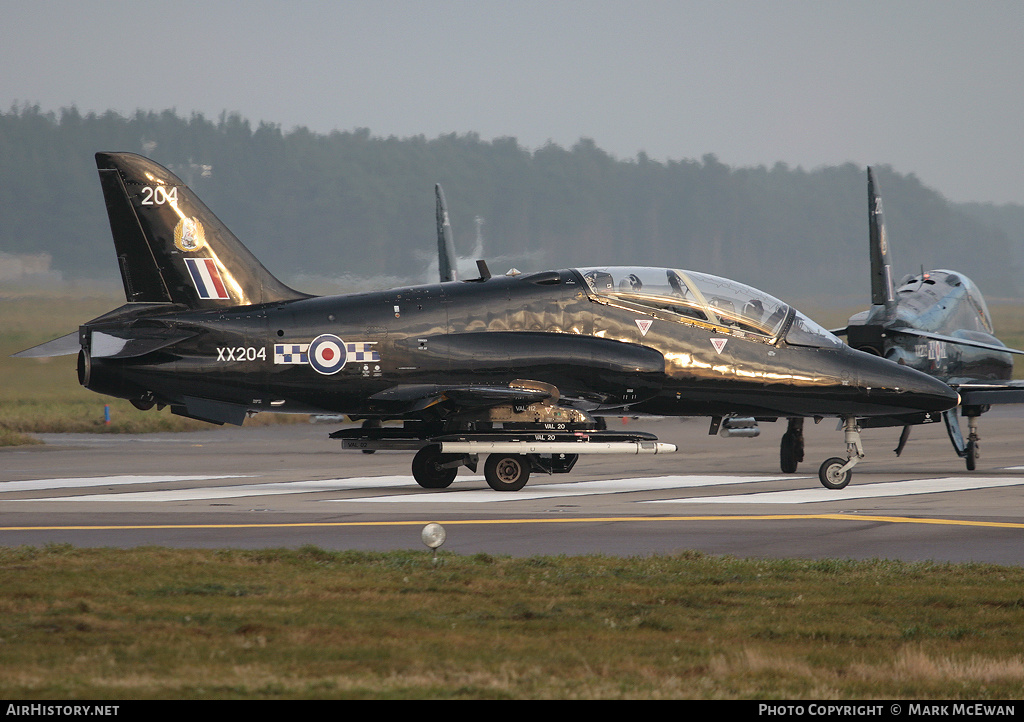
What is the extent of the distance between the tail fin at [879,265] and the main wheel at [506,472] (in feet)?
35.1

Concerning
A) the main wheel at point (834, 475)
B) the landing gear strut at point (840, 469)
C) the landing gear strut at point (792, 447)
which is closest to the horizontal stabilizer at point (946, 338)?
the landing gear strut at point (792, 447)

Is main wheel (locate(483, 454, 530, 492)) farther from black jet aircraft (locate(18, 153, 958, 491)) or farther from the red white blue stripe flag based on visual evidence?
the red white blue stripe flag

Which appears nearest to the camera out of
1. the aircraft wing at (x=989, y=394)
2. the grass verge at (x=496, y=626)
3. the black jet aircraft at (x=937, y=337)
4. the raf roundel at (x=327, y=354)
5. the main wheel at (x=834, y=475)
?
the grass verge at (x=496, y=626)

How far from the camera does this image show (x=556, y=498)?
60.3 feet

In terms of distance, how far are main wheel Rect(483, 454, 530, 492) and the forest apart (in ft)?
81.2

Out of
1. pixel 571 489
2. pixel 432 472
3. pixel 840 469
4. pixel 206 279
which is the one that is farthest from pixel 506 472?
pixel 206 279

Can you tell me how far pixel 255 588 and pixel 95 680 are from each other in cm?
309

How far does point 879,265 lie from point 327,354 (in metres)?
13.3

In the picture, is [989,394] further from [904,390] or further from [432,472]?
[432,472]

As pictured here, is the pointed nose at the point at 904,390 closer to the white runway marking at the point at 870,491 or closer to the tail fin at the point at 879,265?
the white runway marking at the point at 870,491

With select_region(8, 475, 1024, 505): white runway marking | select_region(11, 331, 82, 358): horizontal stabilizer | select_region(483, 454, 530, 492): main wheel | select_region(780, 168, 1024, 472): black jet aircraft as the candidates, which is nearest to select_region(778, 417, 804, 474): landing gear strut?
select_region(780, 168, 1024, 472): black jet aircraft

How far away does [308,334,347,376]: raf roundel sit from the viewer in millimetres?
19328

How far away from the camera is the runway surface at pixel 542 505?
13164 mm

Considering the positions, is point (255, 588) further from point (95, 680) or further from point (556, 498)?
point (556, 498)
